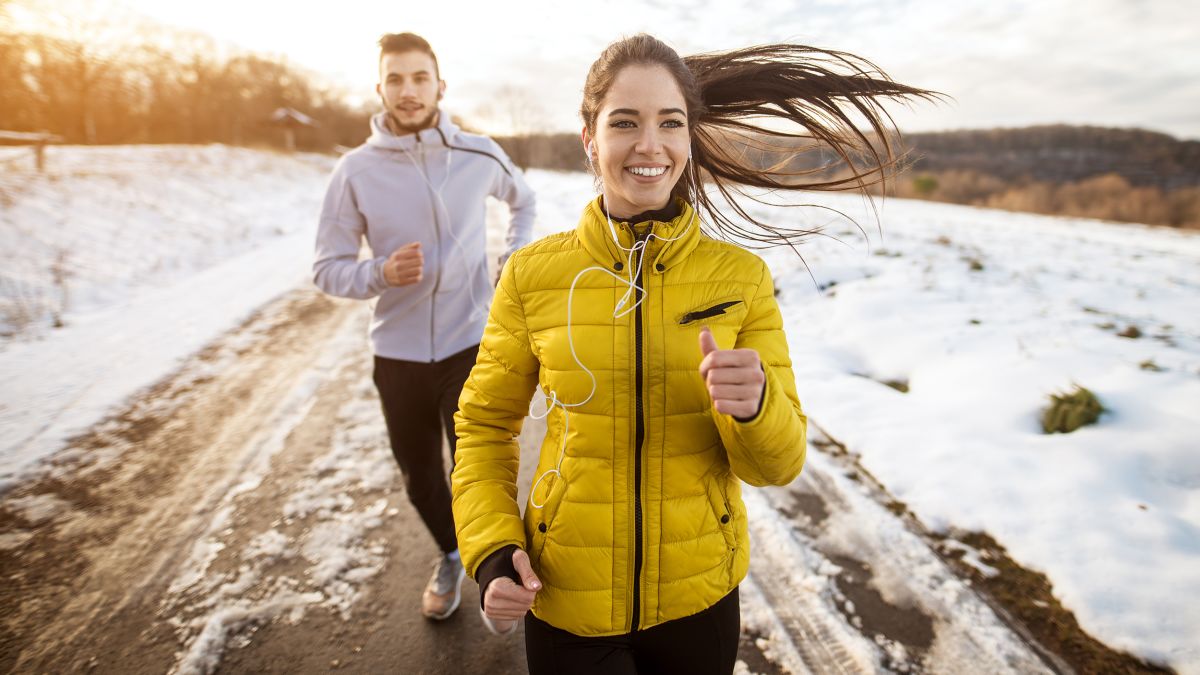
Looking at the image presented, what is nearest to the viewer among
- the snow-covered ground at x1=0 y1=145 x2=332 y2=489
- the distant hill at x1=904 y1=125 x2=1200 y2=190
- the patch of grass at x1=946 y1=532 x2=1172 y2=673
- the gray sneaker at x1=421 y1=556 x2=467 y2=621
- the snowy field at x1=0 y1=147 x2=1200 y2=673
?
the patch of grass at x1=946 y1=532 x2=1172 y2=673

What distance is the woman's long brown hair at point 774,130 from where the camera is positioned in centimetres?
193

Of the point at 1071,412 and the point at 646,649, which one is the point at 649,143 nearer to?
the point at 646,649

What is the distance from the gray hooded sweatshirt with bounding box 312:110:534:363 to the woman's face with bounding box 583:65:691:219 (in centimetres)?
111

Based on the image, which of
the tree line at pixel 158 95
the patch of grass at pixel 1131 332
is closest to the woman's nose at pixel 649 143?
the patch of grass at pixel 1131 332

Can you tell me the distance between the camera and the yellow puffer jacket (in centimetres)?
133

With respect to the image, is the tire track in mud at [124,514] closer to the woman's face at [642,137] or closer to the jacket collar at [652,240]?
the jacket collar at [652,240]

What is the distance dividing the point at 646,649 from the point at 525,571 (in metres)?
0.41

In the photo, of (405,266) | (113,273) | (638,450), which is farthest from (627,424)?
(113,273)

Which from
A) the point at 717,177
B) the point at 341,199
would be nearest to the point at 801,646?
the point at 717,177

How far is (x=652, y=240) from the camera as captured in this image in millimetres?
1407

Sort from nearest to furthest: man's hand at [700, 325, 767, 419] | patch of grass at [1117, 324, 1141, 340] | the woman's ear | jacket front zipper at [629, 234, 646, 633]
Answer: man's hand at [700, 325, 767, 419] < jacket front zipper at [629, 234, 646, 633] < the woman's ear < patch of grass at [1117, 324, 1141, 340]

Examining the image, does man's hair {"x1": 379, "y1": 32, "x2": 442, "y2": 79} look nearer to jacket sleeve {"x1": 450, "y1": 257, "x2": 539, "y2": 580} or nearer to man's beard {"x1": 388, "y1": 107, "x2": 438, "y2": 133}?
man's beard {"x1": 388, "y1": 107, "x2": 438, "y2": 133}

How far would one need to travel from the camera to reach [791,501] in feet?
10.5

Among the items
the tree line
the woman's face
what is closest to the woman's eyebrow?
the woman's face
